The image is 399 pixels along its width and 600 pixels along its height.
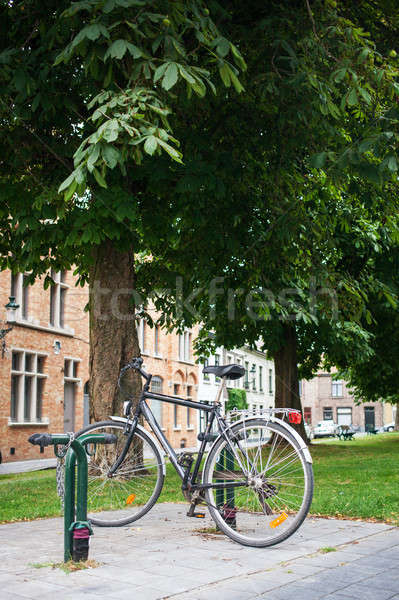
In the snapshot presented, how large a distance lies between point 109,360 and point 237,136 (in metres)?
3.82

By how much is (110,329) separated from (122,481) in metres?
4.31

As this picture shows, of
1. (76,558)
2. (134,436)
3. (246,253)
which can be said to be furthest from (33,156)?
(76,558)

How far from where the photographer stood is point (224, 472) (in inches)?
214

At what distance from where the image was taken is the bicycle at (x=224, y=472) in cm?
514

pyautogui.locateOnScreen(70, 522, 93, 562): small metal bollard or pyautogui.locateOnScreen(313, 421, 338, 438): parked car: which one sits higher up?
pyautogui.locateOnScreen(70, 522, 93, 562): small metal bollard

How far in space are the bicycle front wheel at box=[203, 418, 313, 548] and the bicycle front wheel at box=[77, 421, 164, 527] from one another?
79cm

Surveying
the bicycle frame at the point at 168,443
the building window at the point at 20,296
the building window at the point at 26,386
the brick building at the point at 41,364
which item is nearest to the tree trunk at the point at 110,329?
the bicycle frame at the point at 168,443

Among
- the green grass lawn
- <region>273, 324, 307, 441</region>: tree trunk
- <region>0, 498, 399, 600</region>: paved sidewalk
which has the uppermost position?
<region>273, 324, 307, 441</region>: tree trunk

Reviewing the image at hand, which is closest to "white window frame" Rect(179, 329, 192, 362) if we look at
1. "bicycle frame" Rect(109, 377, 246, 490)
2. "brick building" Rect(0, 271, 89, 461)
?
"brick building" Rect(0, 271, 89, 461)

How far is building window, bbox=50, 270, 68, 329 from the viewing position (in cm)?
3008

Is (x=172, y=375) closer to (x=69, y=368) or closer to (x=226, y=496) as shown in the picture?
(x=69, y=368)

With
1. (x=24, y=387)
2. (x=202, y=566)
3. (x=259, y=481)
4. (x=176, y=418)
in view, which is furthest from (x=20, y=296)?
(x=202, y=566)

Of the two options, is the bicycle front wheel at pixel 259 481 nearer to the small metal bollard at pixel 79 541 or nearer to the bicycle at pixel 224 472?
the bicycle at pixel 224 472

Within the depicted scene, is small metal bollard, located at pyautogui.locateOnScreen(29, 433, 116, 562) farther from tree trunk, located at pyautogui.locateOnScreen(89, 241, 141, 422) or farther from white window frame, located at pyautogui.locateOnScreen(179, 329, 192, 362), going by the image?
white window frame, located at pyautogui.locateOnScreen(179, 329, 192, 362)
